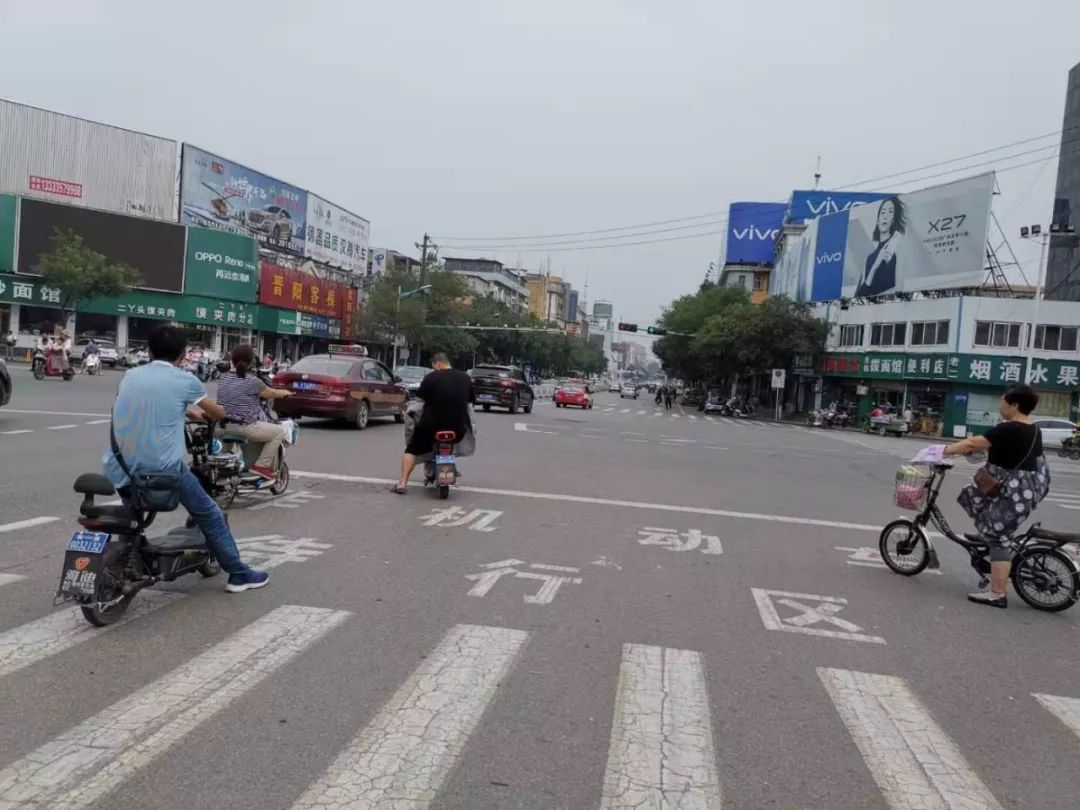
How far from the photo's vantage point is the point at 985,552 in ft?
22.7

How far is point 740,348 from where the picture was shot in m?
52.4

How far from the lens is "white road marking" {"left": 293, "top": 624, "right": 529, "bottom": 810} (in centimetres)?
326

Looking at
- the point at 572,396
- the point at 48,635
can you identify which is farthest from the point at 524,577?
the point at 572,396

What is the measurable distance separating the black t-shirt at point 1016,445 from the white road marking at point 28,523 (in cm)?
774

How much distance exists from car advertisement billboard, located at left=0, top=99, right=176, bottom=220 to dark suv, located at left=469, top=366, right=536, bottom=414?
31012mm

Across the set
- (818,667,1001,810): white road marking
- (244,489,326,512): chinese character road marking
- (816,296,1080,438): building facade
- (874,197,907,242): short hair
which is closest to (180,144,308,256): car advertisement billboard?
(874,197,907,242): short hair

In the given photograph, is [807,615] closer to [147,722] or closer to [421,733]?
[421,733]

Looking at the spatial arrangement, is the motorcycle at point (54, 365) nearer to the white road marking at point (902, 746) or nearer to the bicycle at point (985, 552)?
the bicycle at point (985, 552)

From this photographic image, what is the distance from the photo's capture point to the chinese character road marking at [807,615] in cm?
579

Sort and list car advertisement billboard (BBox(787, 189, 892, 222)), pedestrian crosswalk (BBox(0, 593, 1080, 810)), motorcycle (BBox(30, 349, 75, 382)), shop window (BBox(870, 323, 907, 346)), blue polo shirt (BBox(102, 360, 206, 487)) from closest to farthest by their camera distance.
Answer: pedestrian crosswalk (BBox(0, 593, 1080, 810)), blue polo shirt (BBox(102, 360, 206, 487)), motorcycle (BBox(30, 349, 75, 382)), shop window (BBox(870, 323, 907, 346)), car advertisement billboard (BBox(787, 189, 892, 222))

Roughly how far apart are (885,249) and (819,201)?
28.2m

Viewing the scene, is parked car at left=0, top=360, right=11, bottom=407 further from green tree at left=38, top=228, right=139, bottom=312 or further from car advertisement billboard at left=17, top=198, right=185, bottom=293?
car advertisement billboard at left=17, top=198, right=185, bottom=293

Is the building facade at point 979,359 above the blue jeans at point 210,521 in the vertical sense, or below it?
above

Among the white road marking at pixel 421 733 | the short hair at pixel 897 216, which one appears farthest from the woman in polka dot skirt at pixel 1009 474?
the short hair at pixel 897 216
